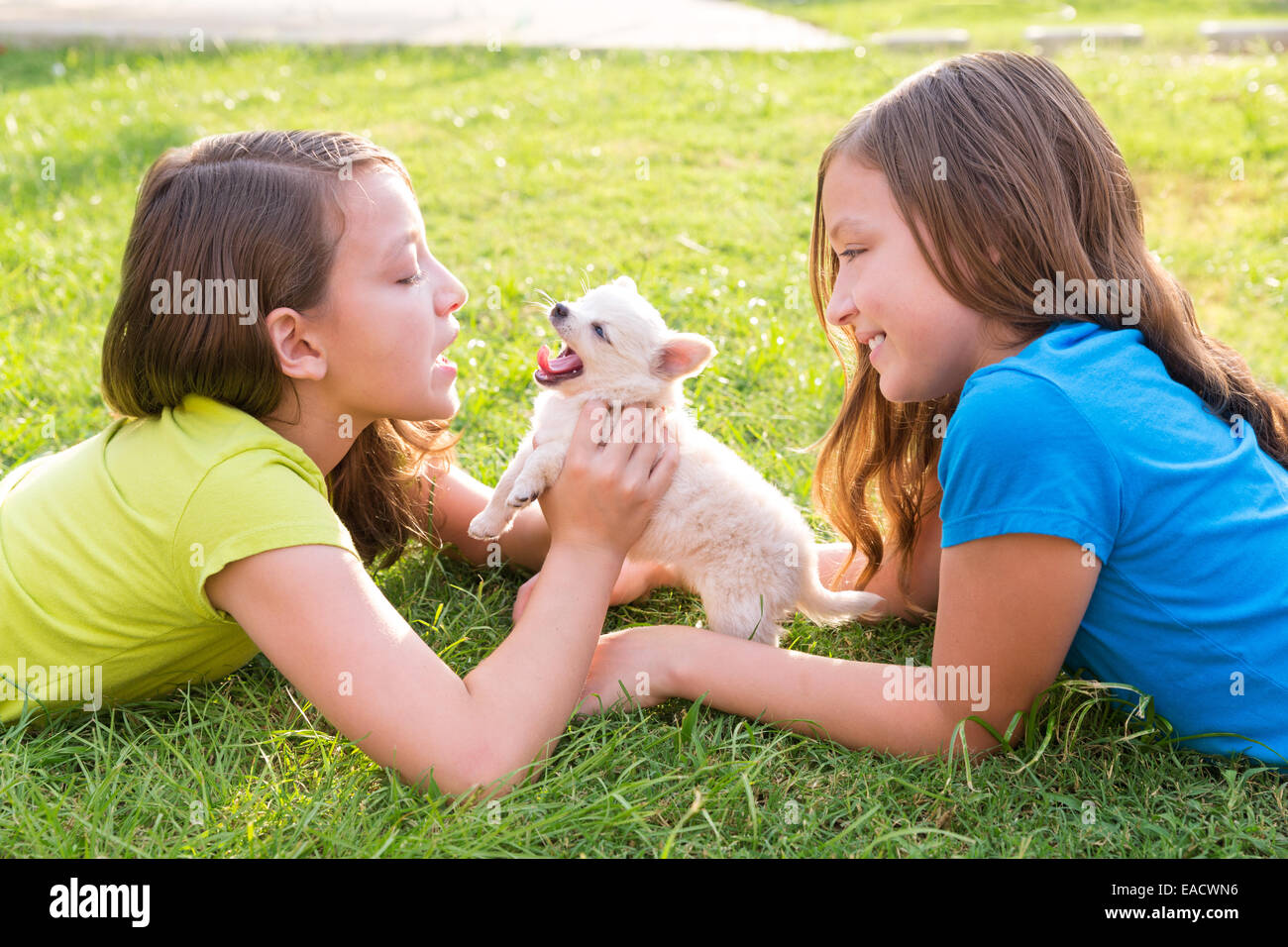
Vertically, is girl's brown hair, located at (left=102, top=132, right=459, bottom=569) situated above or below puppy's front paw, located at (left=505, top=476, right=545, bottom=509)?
above

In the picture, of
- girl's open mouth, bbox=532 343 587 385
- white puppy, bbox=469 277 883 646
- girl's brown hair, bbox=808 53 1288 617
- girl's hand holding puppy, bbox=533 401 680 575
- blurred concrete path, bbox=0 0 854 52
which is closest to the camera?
girl's brown hair, bbox=808 53 1288 617

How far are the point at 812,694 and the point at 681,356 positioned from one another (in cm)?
85

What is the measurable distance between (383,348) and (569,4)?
10481 millimetres

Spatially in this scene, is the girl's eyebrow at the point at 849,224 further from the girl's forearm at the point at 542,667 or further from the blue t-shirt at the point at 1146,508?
the girl's forearm at the point at 542,667

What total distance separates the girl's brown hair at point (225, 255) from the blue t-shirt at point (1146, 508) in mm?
1391

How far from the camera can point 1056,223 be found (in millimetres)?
2291

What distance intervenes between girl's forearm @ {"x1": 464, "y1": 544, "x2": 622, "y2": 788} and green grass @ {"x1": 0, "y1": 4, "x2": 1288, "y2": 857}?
98mm

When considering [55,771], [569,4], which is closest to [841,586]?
[55,771]

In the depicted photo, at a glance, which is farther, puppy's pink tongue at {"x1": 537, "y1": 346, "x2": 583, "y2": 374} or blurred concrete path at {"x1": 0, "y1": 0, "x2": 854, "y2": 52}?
blurred concrete path at {"x1": 0, "y1": 0, "x2": 854, "y2": 52}

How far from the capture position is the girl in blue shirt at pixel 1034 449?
2.04m

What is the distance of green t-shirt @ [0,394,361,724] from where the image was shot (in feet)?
7.05

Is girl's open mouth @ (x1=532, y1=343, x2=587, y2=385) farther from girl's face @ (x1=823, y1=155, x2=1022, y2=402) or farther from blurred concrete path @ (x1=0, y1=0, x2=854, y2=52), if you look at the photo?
blurred concrete path @ (x1=0, y1=0, x2=854, y2=52)

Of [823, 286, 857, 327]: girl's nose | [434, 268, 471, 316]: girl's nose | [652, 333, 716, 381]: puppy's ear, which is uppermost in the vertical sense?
[823, 286, 857, 327]: girl's nose

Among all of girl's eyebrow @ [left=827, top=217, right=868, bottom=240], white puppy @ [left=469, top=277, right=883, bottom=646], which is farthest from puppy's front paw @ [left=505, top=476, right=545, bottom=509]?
girl's eyebrow @ [left=827, top=217, right=868, bottom=240]
